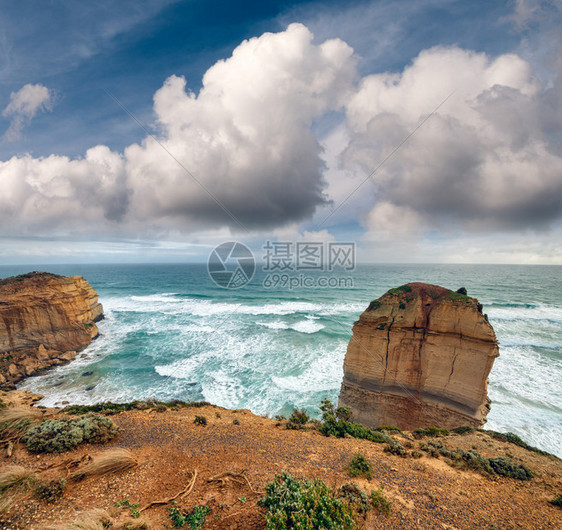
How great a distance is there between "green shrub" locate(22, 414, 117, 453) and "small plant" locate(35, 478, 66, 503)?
185 cm

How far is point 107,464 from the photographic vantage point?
18.8 ft

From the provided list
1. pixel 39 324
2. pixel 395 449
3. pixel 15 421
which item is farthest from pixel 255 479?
pixel 39 324

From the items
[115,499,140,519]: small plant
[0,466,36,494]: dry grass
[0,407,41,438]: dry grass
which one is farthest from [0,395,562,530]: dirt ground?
[0,407,41,438]: dry grass

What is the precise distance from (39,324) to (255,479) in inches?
1105

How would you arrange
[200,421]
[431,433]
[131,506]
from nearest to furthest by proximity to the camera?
[131,506] → [200,421] → [431,433]

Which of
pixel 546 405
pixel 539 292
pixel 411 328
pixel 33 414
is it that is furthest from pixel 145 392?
pixel 539 292

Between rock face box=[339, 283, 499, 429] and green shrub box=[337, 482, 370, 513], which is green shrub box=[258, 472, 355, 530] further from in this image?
rock face box=[339, 283, 499, 429]

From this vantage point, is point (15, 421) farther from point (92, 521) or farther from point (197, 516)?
point (197, 516)

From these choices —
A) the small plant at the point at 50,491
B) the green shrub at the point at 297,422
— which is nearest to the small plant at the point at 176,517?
the small plant at the point at 50,491

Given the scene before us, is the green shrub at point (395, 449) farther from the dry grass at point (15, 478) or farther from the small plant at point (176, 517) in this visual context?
the dry grass at point (15, 478)

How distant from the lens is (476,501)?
5.66 m

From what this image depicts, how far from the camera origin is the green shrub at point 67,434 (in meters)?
6.54

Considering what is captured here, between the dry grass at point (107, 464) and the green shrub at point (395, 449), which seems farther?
the green shrub at point (395, 449)

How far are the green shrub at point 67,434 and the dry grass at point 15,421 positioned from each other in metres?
0.70
